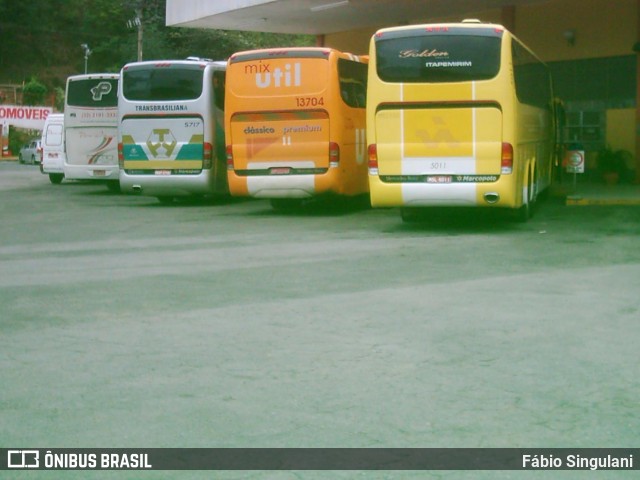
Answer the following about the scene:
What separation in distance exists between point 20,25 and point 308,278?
7710 centimetres

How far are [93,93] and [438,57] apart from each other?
15738mm

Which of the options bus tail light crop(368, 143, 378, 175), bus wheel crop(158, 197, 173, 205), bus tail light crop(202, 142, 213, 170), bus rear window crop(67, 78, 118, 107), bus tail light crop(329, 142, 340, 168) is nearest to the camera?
bus tail light crop(368, 143, 378, 175)

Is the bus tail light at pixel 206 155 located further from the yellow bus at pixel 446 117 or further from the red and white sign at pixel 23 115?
the red and white sign at pixel 23 115

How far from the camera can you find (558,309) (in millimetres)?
8977

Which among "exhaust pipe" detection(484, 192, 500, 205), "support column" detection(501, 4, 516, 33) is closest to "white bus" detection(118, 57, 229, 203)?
"exhaust pipe" detection(484, 192, 500, 205)

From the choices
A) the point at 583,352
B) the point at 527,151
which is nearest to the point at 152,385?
the point at 583,352

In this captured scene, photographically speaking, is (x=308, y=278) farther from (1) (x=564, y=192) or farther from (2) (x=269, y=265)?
(1) (x=564, y=192)

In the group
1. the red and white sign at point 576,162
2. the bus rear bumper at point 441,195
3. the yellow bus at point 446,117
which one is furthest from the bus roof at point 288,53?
the red and white sign at point 576,162

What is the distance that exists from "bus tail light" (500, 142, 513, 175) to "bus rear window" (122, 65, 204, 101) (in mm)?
9277

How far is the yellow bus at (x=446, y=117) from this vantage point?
15.5m

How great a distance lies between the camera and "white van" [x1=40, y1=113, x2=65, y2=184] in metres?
34.7

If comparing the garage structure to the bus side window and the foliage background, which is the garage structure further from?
the foliage background

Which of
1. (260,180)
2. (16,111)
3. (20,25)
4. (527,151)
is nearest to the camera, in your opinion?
(527,151)

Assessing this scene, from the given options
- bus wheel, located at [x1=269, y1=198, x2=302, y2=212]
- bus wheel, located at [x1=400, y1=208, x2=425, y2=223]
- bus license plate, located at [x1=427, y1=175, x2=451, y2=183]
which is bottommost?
bus wheel, located at [x1=269, y1=198, x2=302, y2=212]
